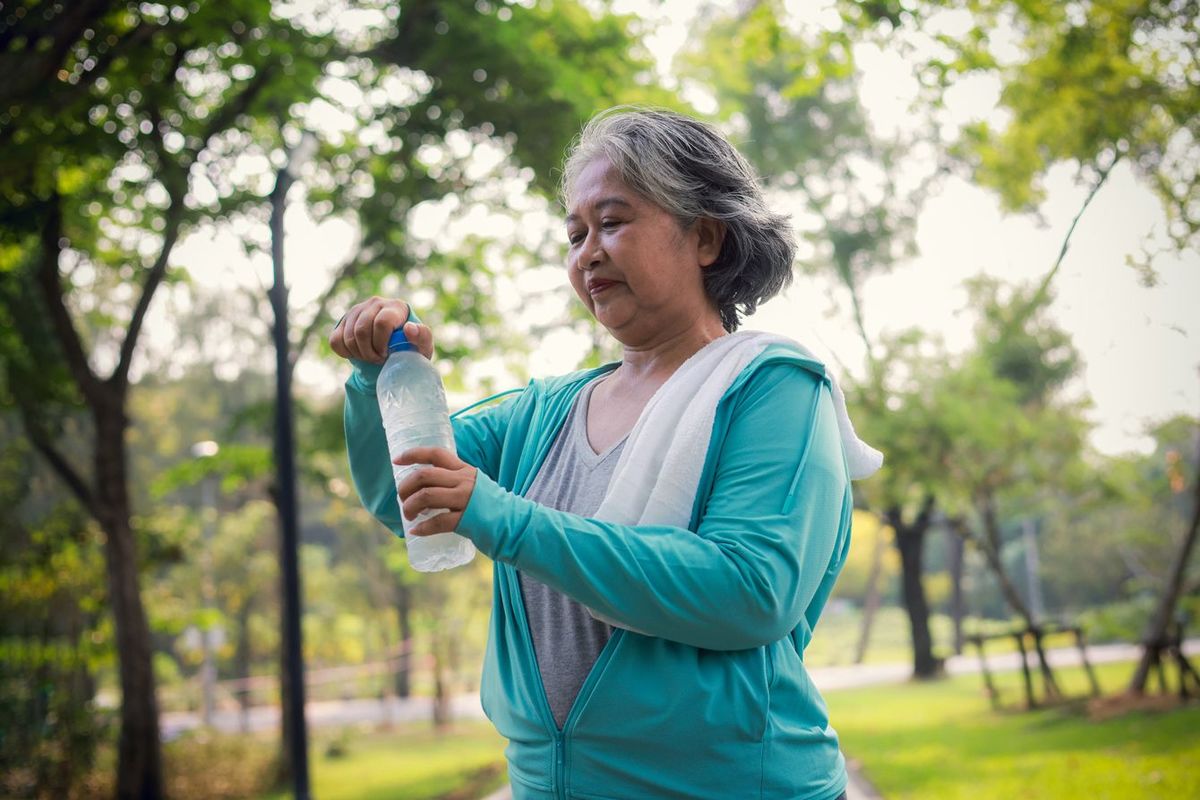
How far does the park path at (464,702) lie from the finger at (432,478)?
942 centimetres

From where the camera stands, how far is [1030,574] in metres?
16.6

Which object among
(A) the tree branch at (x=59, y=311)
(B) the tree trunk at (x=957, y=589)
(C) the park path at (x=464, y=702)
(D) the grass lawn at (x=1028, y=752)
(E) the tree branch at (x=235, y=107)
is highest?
(E) the tree branch at (x=235, y=107)

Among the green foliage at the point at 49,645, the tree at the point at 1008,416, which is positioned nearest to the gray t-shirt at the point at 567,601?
the green foliage at the point at 49,645

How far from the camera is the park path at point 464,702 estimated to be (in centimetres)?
1539

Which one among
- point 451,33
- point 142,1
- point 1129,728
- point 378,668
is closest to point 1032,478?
point 1129,728

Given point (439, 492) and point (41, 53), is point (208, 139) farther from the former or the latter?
point (439, 492)

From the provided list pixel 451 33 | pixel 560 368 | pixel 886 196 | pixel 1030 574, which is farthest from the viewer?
pixel 1030 574

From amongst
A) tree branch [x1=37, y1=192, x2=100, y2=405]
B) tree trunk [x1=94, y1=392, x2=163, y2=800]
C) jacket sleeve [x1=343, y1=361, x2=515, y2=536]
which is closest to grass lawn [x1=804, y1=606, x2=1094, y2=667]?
tree trunk [x1=94, y1=392, x2=163, y2=800]

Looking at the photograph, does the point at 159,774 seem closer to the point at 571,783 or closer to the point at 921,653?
the point at 571,783

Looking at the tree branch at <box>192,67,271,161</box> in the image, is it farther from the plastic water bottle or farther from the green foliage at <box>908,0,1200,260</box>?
the plastic water bottle

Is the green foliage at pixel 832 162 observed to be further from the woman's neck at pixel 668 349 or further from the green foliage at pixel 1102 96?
the woman's neck at pixel 668 349

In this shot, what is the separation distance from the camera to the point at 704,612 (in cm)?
118

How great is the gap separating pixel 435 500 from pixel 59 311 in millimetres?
8322

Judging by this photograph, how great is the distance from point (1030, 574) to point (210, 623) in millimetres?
11581
